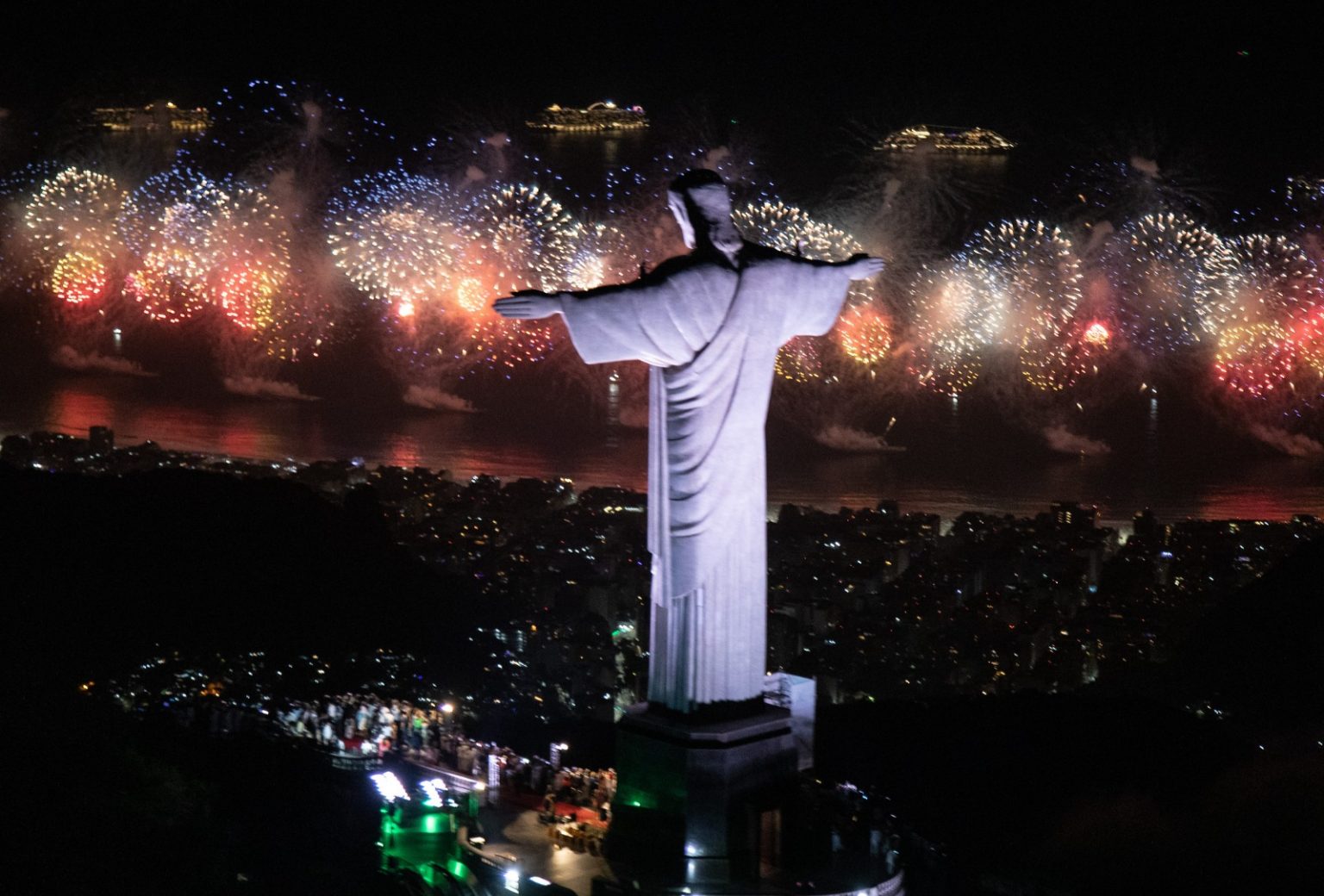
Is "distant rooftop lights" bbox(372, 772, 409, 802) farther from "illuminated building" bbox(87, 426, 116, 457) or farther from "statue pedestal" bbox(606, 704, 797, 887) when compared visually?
"illuminated building" bbox(87, 426, 116, 457)

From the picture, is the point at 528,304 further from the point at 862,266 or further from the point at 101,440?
the point at 101,440

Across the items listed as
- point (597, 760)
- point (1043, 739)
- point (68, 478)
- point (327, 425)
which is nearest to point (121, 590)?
point (68, 478)

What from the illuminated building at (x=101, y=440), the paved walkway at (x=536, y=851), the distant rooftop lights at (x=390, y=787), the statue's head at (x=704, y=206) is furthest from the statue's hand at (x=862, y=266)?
the illuminated building at (x=101, y=440)

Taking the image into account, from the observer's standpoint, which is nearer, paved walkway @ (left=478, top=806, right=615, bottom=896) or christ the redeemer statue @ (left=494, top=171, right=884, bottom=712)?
paved walkway @ (left=478, top=806, right=615, bottom=896)

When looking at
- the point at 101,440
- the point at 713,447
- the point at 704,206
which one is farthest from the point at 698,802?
the point at 101,440

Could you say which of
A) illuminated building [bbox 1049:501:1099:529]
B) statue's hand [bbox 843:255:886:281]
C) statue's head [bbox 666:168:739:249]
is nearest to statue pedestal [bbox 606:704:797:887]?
statue's hand [bbox 843:255:886:281]
